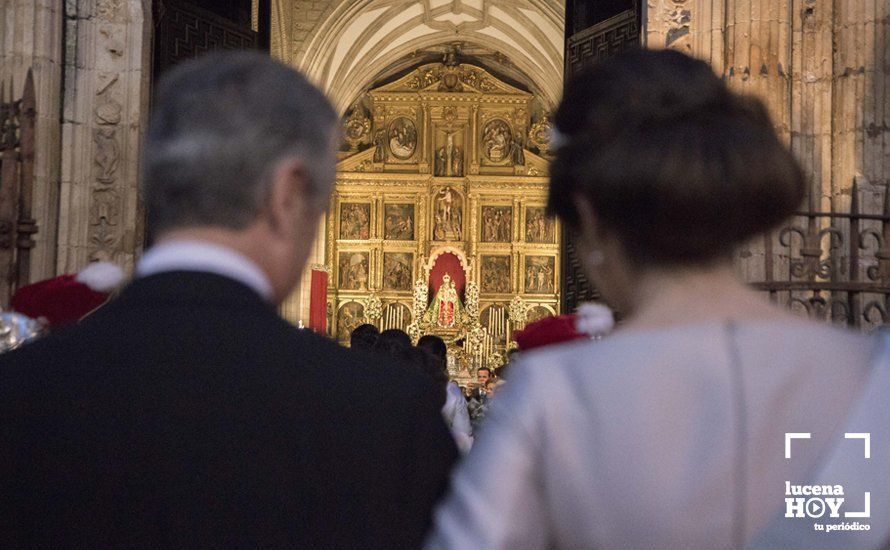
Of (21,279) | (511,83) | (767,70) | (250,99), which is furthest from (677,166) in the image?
(511,83)

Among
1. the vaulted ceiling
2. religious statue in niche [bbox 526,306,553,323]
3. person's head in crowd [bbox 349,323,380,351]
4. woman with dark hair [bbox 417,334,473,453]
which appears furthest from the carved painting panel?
person's head in crowd [bbox 349,323,380,351]

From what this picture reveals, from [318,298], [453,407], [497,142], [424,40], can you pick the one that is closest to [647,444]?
[453,407]

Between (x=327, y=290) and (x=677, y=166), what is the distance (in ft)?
81.3

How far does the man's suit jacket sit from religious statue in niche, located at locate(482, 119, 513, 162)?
83.8 ft

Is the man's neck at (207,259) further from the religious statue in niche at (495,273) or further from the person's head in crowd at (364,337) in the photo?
the religious statue in niche at (495,273)

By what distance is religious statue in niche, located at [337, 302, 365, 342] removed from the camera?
26359mm

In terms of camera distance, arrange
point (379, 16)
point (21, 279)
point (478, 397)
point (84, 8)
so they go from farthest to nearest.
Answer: point (379, 16), point (478, 397), point (84, 8), point (21, 279)

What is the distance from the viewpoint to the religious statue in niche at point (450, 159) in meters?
27.0

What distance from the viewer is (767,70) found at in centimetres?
828

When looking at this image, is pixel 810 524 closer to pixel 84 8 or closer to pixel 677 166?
pixel 677 166

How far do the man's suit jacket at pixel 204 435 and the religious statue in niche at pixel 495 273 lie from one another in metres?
25.1

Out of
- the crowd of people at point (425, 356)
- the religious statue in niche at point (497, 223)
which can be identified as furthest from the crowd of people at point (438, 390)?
the religious statue in niche at point (497, 223)

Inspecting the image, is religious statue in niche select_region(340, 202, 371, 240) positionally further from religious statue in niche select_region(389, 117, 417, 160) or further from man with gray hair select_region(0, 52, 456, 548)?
man with gray hair select_region(0, 52, 456, 548)

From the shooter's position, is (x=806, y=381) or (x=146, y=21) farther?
(x=146, y=21)
